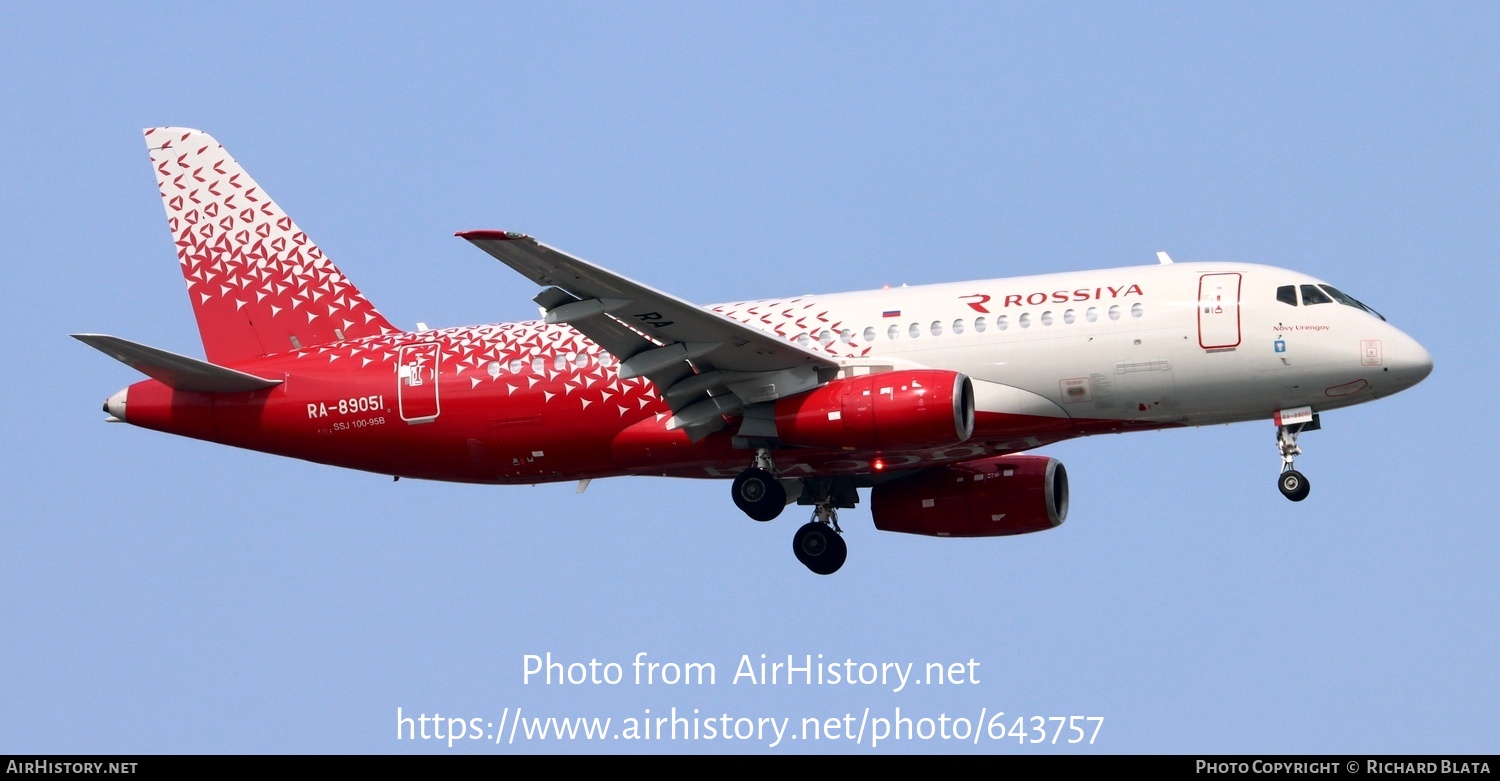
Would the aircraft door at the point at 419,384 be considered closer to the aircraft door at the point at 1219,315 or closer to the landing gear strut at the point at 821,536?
the landing gear strut at the point at 821,536

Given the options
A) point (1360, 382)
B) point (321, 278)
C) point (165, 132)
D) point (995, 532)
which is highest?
point (165, 132)

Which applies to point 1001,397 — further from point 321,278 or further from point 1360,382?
point 321,278

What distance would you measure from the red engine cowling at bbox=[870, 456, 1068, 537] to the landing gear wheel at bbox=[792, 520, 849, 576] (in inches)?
62.3

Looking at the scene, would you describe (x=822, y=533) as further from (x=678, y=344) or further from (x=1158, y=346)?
(x=1158, y=346)

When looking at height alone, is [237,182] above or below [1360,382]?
above

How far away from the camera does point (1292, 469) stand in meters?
38.0

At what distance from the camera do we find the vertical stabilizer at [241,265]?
4488cm

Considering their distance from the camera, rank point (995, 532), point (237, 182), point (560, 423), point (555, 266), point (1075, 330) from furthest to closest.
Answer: point (237, 182) → point (995, 532) → point (560, 423) → point (1075, 330) → point (555, 266)

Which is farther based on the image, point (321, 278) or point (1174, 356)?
point (321, 278)

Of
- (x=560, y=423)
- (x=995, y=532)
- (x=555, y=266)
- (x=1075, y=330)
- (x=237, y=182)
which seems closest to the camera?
(x=555, y=266)

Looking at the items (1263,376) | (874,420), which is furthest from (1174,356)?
(874,420)

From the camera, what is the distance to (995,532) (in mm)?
44000

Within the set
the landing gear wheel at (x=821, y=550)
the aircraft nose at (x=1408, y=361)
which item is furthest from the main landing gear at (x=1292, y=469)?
the landing gear wheel at (x=821, y=550)

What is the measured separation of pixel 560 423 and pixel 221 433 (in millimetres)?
7538
